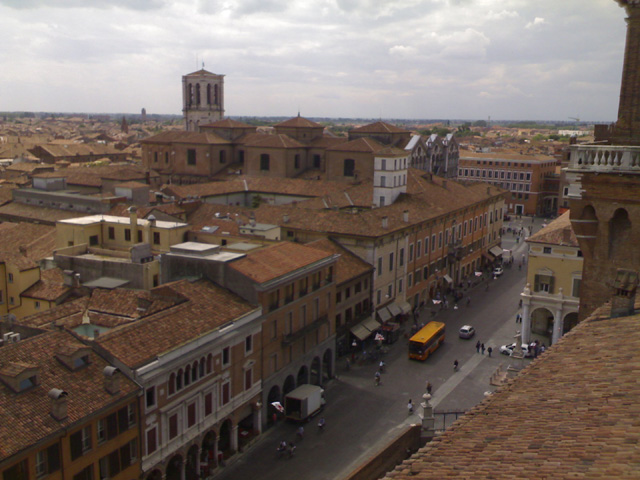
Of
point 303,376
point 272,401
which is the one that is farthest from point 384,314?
point 272,401

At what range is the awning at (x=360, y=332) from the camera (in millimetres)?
42250

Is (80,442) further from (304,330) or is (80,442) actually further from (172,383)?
(304,330)

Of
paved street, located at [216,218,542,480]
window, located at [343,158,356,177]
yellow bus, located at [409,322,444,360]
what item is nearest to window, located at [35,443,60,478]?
paved street, located at [216,218,542,480]

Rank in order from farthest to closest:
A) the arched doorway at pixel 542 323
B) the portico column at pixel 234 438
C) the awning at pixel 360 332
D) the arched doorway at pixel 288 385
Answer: the arched doorway at pixel 542 323 < the awning at pixel 360 332 < the arched doorway at pixel 288 385 < the portico column at pixel 234 438

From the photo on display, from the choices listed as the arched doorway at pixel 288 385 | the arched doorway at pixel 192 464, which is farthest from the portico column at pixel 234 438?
the arched doorway at pixel 288 385

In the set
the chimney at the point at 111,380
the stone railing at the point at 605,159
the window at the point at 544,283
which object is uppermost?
the stone railing at the point at 605,159

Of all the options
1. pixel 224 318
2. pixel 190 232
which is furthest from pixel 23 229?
pixel 224 318

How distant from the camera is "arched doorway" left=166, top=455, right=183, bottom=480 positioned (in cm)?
2666

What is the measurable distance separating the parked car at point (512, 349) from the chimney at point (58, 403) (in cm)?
2836

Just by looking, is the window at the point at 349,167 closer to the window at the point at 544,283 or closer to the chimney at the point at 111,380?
the window at the point at 544,283

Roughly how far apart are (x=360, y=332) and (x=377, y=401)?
7791mm

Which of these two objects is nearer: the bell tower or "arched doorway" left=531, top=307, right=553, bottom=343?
"arched doorway" left=531, top=307, right=553, bottom=343

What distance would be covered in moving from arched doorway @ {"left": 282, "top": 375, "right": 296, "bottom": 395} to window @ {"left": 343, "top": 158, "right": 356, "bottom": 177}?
3718 centimetres

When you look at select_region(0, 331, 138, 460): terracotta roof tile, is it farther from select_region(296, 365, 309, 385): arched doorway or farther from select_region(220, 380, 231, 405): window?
select_region(296, 365, 309, 385): arched doorway
